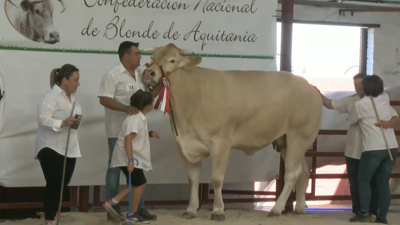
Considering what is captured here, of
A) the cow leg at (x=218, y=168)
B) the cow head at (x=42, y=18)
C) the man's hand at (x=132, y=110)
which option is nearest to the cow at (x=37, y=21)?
the cow head at (x=42, y=18)

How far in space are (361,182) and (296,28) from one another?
11.2 ft

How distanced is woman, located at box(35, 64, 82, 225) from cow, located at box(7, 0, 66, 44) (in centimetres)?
106

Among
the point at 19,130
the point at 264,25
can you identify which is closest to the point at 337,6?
the point at 264,25

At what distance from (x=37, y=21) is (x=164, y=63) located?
53.3 inches

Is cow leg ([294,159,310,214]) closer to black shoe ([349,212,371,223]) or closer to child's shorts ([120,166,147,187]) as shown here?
black shoe ([349,212,371,223])

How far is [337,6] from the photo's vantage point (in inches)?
297

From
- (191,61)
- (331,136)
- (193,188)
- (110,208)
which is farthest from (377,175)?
(110,208)

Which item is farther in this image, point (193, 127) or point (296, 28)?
point (296, 28)

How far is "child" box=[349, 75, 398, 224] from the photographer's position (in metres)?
4.89

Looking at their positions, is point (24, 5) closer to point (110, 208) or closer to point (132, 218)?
point (110, 208)

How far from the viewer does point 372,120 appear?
4949mm

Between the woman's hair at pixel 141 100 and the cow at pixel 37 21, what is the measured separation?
1.36 meters

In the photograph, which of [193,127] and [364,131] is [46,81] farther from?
[364,131]

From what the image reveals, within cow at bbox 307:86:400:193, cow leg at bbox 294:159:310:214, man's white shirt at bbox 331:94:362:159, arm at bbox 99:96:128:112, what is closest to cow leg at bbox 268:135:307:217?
cow leg at bbox 294:159:310:214
